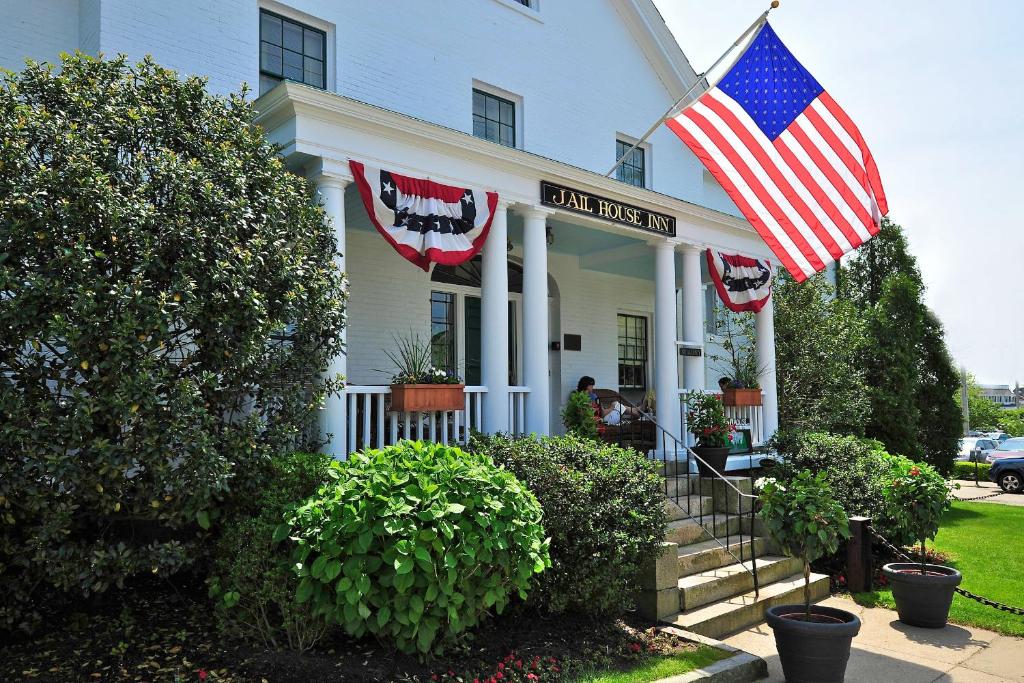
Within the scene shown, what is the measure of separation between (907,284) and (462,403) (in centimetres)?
1392

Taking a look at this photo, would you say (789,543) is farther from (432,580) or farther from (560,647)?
(432,580)

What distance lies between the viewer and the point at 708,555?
743cm

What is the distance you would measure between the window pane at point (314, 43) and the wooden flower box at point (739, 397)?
7.72 metres

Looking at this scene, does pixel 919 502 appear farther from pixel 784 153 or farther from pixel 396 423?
pixel 396 423

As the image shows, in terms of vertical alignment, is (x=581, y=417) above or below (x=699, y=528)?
above

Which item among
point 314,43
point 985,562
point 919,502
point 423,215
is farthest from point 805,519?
point 314,43

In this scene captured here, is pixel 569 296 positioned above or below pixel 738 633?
above

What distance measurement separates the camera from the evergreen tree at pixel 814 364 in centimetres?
1370

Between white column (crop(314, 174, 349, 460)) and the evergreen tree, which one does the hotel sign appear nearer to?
white column (crop(314, 174, 349, 460))

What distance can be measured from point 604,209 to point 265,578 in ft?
22.5

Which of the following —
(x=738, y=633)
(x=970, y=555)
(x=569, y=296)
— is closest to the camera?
(x=738, y=633)

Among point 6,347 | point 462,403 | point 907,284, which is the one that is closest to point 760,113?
point 462,403

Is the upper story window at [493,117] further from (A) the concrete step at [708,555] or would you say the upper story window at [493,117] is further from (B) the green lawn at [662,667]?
(B) the green lawn at [662,667]

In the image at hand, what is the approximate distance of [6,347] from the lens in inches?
190
